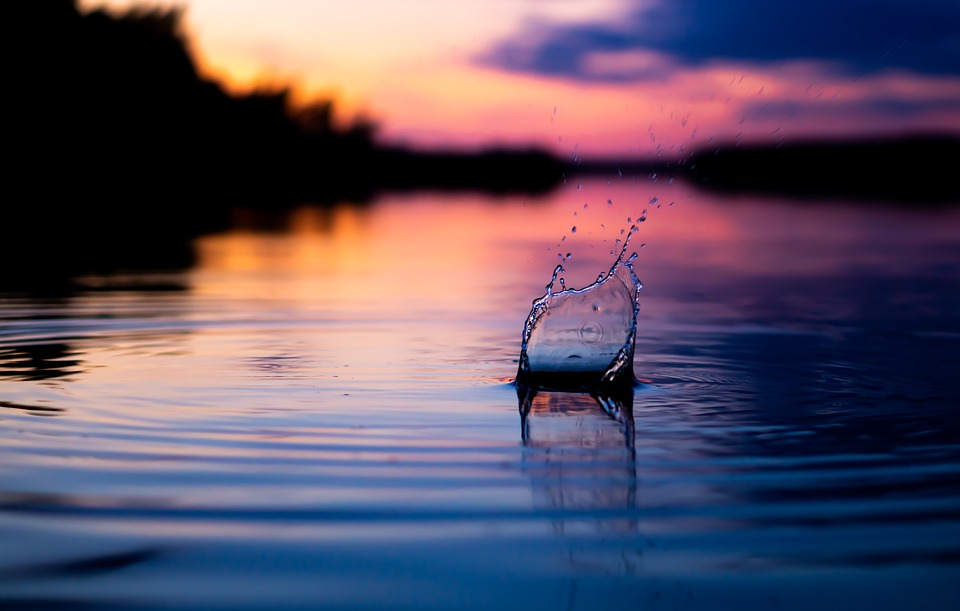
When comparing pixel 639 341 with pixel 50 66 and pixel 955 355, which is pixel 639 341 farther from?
pixel 50 66

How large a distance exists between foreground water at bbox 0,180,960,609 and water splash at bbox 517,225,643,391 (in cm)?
20

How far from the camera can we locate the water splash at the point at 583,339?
6816mm

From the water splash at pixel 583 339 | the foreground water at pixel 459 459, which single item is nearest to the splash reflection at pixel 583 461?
the foreground water at pixel 459 459

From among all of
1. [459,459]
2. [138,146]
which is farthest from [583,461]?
[138,146]

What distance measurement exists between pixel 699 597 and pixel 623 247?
4.48 meters

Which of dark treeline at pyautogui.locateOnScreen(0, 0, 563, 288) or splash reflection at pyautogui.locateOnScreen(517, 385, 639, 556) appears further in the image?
dark treeline at pyautogui.locateOnScreen(0, 0, 563, 288)

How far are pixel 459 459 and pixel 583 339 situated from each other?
8.43ft

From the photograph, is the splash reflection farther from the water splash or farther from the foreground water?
the water splash

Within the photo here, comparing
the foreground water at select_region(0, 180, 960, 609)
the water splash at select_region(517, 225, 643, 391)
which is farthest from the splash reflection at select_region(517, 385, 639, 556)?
the water splash at select_region(517, 225, 643, 391)

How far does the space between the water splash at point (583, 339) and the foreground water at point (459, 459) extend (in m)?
0.20

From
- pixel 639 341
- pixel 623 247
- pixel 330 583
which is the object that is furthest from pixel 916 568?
A: pixel 639 341

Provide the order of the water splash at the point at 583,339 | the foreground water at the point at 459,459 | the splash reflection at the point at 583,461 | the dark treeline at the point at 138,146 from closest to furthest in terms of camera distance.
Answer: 1. the foreground water at the point at 459,459
2. the splash reflection at the point at 583,461
3. the water splash at the point at 583,339
4. the dark treeline at the point at 138,146

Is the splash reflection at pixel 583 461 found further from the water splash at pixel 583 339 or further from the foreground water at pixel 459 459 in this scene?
the water splash at pixel 583 339

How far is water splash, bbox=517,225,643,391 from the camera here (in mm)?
6816
